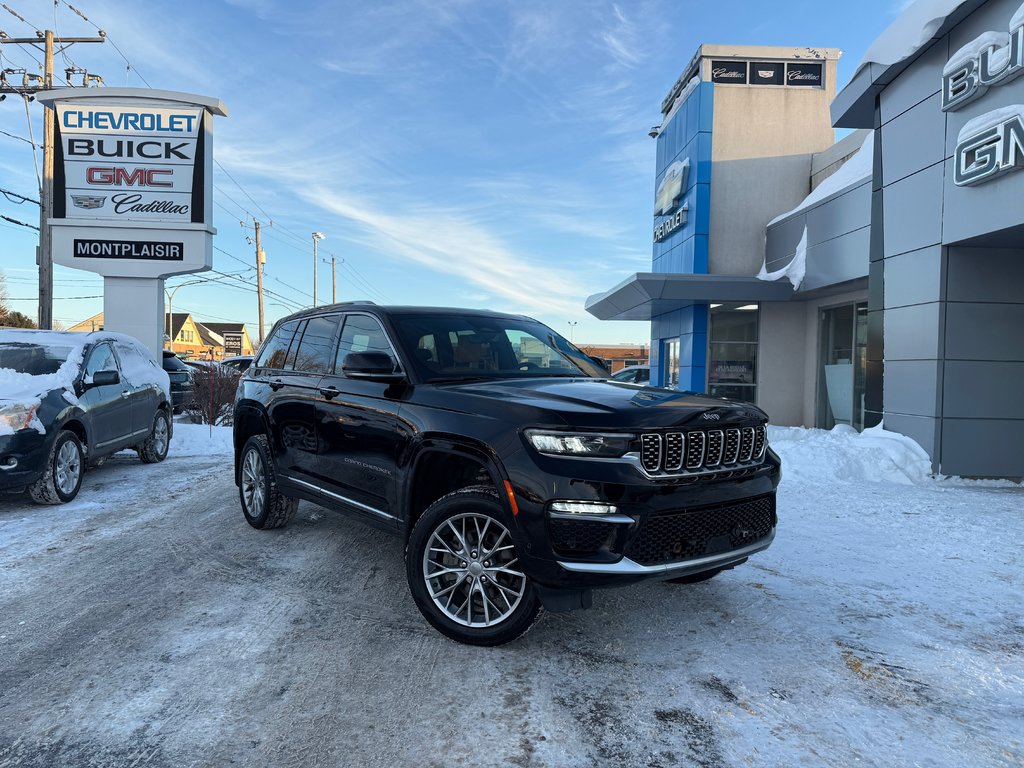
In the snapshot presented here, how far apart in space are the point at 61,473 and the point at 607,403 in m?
6.13

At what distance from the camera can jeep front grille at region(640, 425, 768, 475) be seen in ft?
10.2

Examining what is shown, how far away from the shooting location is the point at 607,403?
129 inches

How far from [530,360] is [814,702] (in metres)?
2.63

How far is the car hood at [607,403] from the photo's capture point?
3.09 metres

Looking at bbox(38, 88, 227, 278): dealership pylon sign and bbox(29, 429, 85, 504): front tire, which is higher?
bbox(38, 88, 227, 278): dealership pylon sign

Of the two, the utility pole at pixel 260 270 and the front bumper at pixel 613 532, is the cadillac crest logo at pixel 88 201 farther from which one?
the utility pole at pixel 260 270

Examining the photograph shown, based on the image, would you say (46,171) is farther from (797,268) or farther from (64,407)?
(797,268)

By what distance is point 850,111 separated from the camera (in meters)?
11.2

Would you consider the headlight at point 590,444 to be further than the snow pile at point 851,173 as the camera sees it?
No

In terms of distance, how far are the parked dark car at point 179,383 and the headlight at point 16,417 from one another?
890 cm

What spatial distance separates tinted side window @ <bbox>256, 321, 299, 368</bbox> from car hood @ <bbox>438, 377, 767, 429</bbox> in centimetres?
240

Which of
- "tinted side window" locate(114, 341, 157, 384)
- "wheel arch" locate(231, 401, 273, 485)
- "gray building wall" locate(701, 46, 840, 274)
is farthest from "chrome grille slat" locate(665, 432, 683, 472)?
"gray building wall" locate(701, 46, 840, 274)

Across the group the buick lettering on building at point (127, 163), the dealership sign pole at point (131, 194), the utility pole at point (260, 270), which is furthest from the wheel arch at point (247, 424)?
the utility pole at point (260, 270)

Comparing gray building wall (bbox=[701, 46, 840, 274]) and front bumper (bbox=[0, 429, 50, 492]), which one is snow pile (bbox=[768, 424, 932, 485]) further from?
gray building wall (bbox=[701, 46, 840, 274])
